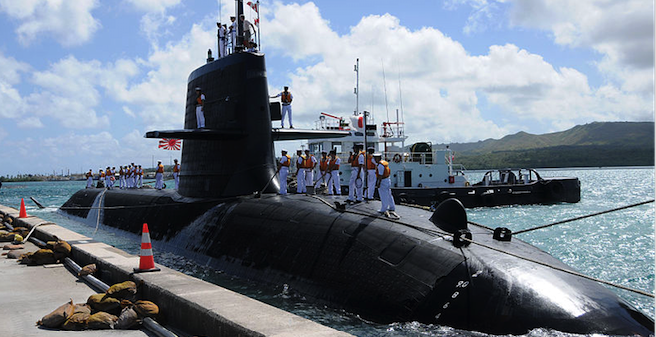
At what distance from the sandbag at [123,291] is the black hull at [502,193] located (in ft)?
75.8

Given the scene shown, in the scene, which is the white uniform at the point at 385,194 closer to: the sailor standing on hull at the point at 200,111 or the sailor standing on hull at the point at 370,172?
the sailor standing on hull at the point at 370,172

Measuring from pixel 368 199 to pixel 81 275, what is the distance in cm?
554

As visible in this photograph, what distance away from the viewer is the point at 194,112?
13680 mm

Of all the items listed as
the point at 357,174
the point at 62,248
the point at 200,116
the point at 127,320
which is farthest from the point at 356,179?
the point at 127,320

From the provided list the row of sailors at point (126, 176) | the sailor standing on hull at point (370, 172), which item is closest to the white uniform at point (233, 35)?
the sailor standing on hull at point (370, 172)

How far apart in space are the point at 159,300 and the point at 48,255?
4.62 meters

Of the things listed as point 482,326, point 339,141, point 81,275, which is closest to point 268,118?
point 81,275

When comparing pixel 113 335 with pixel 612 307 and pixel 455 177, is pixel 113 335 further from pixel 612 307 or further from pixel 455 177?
pixel 455 177

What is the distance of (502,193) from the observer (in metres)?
31.4

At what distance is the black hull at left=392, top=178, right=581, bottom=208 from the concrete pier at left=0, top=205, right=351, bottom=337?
21784mm

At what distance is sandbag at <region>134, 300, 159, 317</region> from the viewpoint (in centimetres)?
547

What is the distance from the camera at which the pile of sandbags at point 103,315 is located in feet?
17.6

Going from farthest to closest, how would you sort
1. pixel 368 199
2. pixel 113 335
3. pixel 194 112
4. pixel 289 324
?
pixel 194 112, pixel 368 199, pixel 113 335, pixel 289 324

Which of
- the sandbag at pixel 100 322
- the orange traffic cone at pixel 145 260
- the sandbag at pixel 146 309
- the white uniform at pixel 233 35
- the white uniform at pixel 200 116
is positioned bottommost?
the sandbag at pixel 100 322
